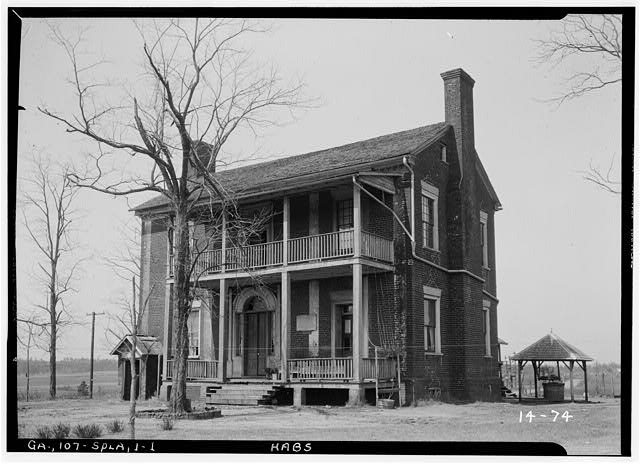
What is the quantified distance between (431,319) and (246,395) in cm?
443

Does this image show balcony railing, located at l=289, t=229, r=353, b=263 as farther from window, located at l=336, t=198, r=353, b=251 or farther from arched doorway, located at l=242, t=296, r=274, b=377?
arched doorway, located at l=242, t=296, r=274, b=377

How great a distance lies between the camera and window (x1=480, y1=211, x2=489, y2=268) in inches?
613

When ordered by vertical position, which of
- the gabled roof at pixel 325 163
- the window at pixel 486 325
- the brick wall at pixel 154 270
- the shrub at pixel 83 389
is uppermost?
the gabled roof at pixel 325 163

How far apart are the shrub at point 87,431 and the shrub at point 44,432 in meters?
0.38

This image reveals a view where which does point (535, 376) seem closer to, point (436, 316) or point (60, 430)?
point (436, 316)

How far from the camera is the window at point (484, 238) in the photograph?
51.1ft

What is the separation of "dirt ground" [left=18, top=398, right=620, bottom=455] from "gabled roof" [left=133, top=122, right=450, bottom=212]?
4434 mm

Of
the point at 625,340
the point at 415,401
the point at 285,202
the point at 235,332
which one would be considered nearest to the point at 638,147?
the point at 625,340

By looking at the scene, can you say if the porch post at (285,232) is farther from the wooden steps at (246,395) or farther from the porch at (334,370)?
the wooden steps at (246,395)

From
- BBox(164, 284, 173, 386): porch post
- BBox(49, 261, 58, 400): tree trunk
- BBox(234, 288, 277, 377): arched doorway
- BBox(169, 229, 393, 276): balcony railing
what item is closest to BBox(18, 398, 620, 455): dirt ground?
BBox(49, 261, 58, 400): tree trunk

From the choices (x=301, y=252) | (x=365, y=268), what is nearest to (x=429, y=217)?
(x=365, y=268)

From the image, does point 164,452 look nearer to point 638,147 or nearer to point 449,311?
point 449,311

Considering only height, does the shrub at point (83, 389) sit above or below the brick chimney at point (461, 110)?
below

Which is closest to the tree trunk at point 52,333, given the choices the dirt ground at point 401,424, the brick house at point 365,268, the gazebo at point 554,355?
the dirt ground at point 401,424
